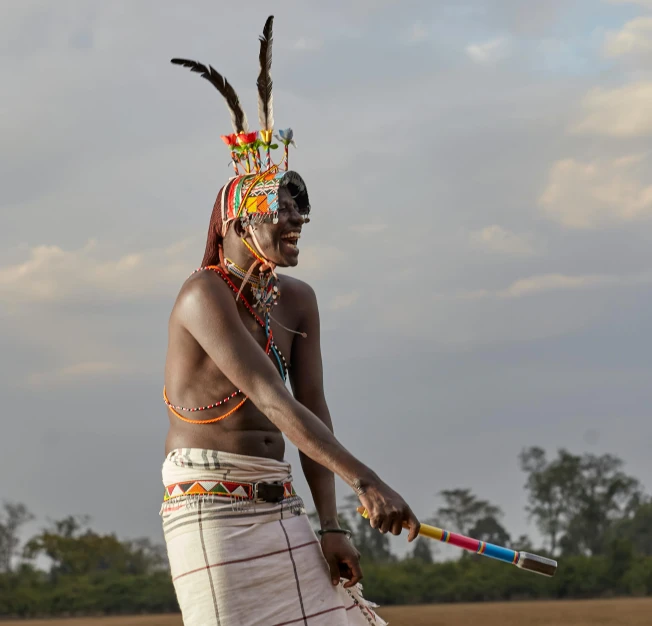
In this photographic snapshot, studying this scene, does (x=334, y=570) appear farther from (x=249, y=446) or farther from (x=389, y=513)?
(x=389, y=513)

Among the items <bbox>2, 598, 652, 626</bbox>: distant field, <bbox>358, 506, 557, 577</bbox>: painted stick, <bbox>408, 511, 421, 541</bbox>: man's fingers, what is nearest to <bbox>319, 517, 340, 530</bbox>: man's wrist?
<bbox>358, 506, 557, 577</bbox>: painted stick

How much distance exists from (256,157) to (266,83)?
0.31 m

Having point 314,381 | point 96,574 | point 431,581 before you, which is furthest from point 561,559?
point 314,381

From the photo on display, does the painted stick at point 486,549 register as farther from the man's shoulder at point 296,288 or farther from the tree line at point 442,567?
the tree line at point 442,567

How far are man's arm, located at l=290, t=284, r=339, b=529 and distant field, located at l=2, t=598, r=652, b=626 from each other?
23.0 ft

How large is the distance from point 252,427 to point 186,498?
0.32 m

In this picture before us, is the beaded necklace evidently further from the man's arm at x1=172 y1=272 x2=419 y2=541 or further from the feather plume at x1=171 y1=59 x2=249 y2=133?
the feather plume at x1=171 y1=59 x2=249 y2=133

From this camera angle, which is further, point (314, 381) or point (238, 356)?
point (314, 381)

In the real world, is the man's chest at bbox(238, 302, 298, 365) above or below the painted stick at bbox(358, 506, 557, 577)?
above

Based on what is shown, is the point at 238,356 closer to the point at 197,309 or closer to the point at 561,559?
the point at 197,309

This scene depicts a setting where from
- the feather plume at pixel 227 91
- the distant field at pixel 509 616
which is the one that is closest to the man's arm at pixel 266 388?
the feather plume at pixel 227 91

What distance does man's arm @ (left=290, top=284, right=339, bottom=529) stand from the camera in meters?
3.51

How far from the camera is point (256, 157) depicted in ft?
12.1

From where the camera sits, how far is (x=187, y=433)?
3.30m
